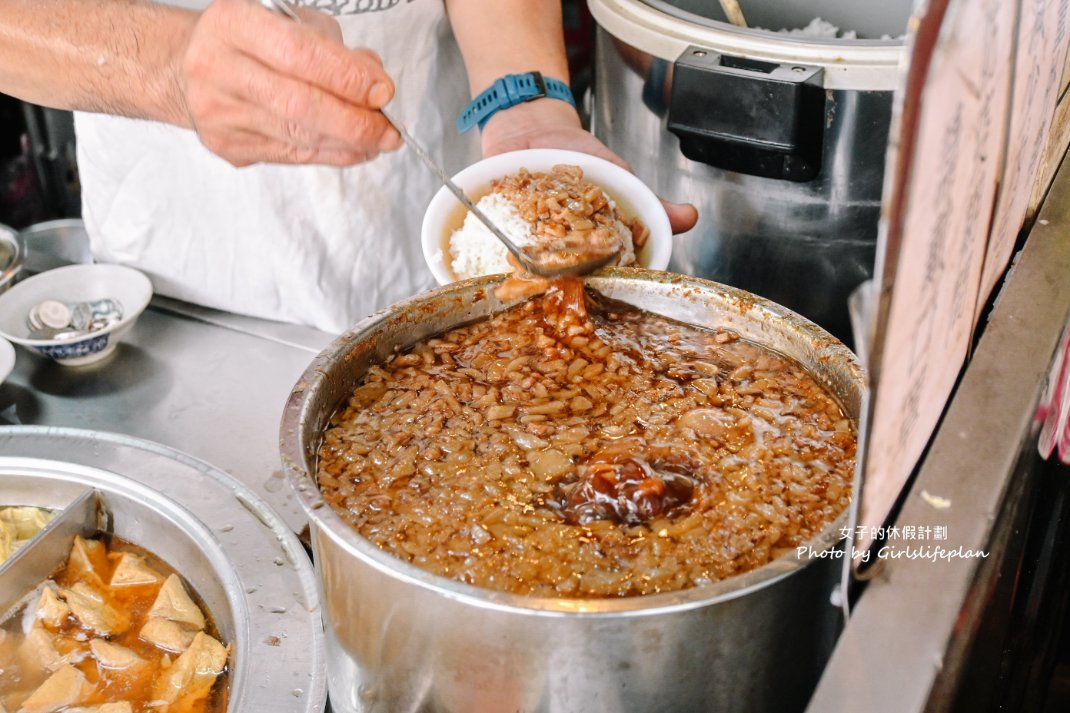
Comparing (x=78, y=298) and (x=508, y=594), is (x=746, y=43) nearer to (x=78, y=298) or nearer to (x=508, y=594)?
(x=508, y=594)

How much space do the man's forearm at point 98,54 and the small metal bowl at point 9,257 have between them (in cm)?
58

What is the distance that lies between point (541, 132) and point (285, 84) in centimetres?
88

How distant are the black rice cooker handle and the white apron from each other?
86 cm

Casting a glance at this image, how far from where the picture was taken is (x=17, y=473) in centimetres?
187

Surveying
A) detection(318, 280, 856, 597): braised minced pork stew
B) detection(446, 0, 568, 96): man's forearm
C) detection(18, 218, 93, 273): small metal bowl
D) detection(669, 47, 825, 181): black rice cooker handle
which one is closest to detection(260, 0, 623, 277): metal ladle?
detection(318, 280, 856, 597): braised minced pork stew

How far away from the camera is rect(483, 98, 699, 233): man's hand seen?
88.5 inches

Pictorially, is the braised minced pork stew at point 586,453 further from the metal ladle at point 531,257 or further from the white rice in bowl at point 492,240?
the white rice in bowl at point 492,240

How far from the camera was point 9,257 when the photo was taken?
2.44 metres

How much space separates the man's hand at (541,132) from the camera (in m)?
2.25

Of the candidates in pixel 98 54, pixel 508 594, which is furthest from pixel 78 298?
pixel 508 594

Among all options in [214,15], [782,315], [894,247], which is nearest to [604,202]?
[782,315]

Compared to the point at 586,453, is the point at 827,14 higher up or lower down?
higher up

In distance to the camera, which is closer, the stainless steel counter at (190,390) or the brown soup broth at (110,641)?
the brown soup broth at (110,641)

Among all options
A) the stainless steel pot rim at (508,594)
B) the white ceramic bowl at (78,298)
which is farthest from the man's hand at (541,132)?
the stainless steel pot rim at (508,594)
